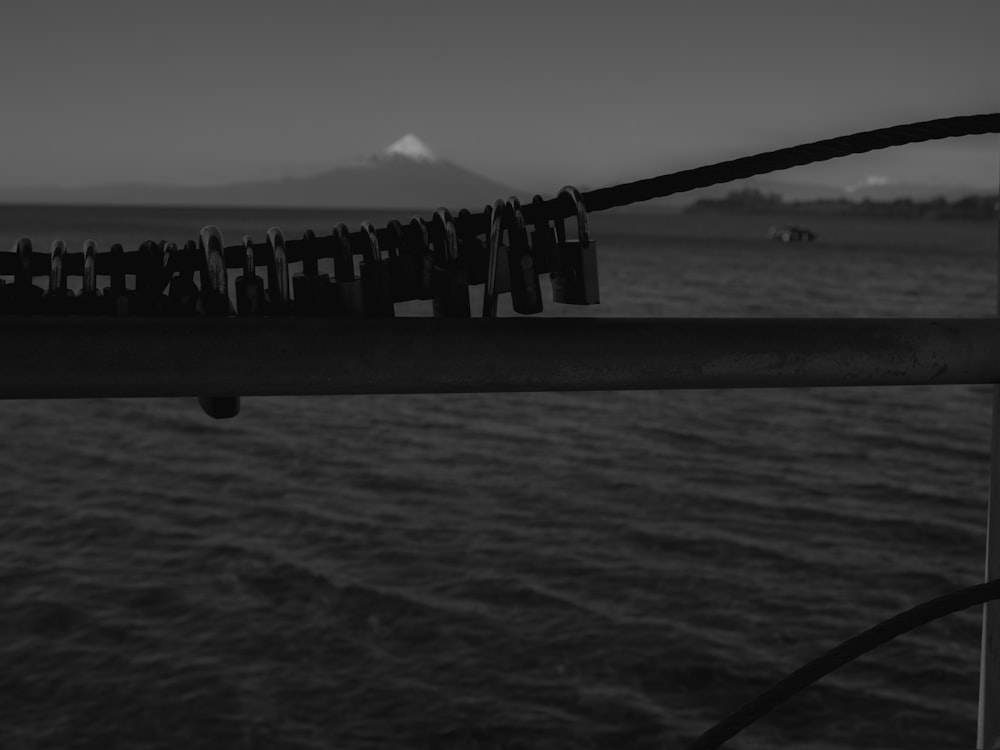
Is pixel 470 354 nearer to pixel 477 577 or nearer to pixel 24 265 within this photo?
pixel 24 265

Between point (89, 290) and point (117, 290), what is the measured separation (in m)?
0.07

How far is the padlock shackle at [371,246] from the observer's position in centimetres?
138

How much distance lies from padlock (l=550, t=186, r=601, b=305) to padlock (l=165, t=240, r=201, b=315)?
454mm

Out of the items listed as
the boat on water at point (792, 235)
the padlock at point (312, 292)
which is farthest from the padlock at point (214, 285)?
the boat on water at point (792, 235)

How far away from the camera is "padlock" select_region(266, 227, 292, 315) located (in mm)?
1301

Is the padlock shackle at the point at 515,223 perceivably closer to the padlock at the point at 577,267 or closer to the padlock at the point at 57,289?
the padlock at the point at 577,267

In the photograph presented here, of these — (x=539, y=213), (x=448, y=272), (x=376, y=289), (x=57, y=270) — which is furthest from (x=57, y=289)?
(x=539, y=213)

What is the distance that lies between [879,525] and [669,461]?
599 centimetres

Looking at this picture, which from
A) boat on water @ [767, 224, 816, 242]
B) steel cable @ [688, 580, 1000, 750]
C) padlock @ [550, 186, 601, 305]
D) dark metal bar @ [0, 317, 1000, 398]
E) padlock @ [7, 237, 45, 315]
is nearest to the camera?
dark metal bar @ [0, 317, 1000, 398]


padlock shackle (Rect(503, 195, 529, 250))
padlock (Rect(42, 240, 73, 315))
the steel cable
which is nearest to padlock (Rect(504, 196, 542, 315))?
padlock shackle (Rect(503, 195, 529, 250))

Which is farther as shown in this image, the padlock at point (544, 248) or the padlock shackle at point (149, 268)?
the padlock at point (544, 248)

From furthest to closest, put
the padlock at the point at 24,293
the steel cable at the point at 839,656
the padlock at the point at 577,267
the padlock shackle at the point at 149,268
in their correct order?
the steel cable at the point at 839,656 < the padlock at the point at 577,267 < the padlock shackle at the point at 149,268 < the padlock at the point at 24,293

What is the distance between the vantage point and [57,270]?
1.26m

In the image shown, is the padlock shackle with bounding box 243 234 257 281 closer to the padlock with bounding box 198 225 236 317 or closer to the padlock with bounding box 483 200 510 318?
the padlock with bounding box 198 225 236 317
